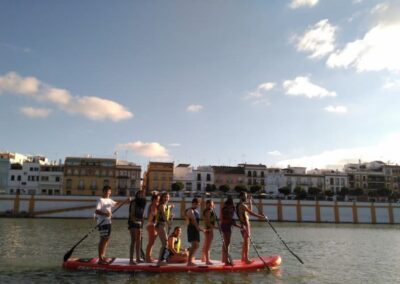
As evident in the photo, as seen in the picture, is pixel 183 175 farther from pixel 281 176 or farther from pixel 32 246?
pixel 32 246

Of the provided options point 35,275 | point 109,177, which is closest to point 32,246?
point 35,275

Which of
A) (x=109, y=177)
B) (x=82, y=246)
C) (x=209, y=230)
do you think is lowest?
(x=82, y=246)

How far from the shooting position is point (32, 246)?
19.7 metres

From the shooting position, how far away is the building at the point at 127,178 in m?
85.0

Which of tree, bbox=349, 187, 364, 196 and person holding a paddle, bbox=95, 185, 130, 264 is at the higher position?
tree, bbox=349, 187, 364, 196

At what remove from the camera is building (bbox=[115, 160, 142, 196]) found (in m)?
85.0

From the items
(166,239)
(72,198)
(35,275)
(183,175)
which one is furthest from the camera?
(183,175)

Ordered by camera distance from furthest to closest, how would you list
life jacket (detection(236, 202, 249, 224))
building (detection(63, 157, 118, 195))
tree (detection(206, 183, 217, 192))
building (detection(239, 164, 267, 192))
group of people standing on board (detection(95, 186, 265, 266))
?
building (detection(239, 164, 267, 192)), tree (detection(206, 183, 217, 192)), building (detection(63, 157, 118, 195)), life jacket (detection(236, 202, 249, 224)), group of people standing on board (detection(95, 186, 265, 266))

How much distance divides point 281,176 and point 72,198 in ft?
159

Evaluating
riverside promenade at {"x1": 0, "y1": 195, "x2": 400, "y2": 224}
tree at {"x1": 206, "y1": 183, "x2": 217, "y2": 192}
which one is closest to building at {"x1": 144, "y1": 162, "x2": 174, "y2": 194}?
tree at {"x1": 206, "y1": 183, "x2": 217, "y2": 192}

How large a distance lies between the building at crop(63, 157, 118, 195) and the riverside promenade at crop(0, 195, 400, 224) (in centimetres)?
1711

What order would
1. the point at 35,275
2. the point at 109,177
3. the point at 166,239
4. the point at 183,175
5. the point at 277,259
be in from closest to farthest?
1. the point at 35,275
2. the point at 166,239
3. the point at 277,259
4. the point at 109,177
5. the point at 183,175

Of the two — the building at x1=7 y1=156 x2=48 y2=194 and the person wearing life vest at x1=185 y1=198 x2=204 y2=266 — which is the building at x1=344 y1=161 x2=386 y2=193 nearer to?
the building at x1=7 y1=156 x2=48 y2=194

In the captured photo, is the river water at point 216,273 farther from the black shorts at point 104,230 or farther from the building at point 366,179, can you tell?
the building at point 366,179
